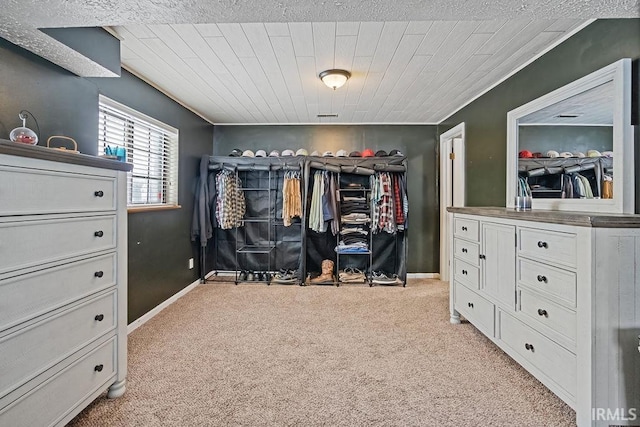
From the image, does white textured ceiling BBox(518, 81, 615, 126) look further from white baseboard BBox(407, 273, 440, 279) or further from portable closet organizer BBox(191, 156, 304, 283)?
portable closet organizer BBox(191, 156, 304, 283)

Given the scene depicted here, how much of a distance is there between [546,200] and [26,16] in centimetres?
329

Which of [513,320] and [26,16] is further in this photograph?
[513,320]

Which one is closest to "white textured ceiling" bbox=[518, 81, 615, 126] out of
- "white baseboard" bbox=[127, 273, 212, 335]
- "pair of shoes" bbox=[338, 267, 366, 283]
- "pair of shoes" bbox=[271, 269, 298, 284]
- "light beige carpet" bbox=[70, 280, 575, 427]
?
"light beige carpet" bbox=[70, 280, 575, 427]

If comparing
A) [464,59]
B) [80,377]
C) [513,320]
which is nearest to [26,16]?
[80,377]

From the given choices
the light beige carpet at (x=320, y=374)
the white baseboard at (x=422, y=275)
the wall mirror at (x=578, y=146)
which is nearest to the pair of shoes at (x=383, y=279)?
the white baseboard at (x=422, y=275)

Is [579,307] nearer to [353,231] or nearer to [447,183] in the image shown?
[353,231]

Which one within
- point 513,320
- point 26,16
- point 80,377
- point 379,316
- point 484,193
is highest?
point 26,16

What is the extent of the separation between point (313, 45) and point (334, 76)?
1.51 ft

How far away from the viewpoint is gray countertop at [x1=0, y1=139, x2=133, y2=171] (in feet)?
3.82

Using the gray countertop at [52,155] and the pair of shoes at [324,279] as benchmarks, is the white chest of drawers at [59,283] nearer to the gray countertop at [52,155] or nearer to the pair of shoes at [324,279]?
the gray countertop at [52,155]

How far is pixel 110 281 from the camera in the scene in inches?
67.8

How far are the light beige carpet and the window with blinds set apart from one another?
1243 millimetres

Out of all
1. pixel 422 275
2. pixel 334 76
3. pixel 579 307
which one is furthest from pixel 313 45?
pixel 422 275

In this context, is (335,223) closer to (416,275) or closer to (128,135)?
(416,275)
